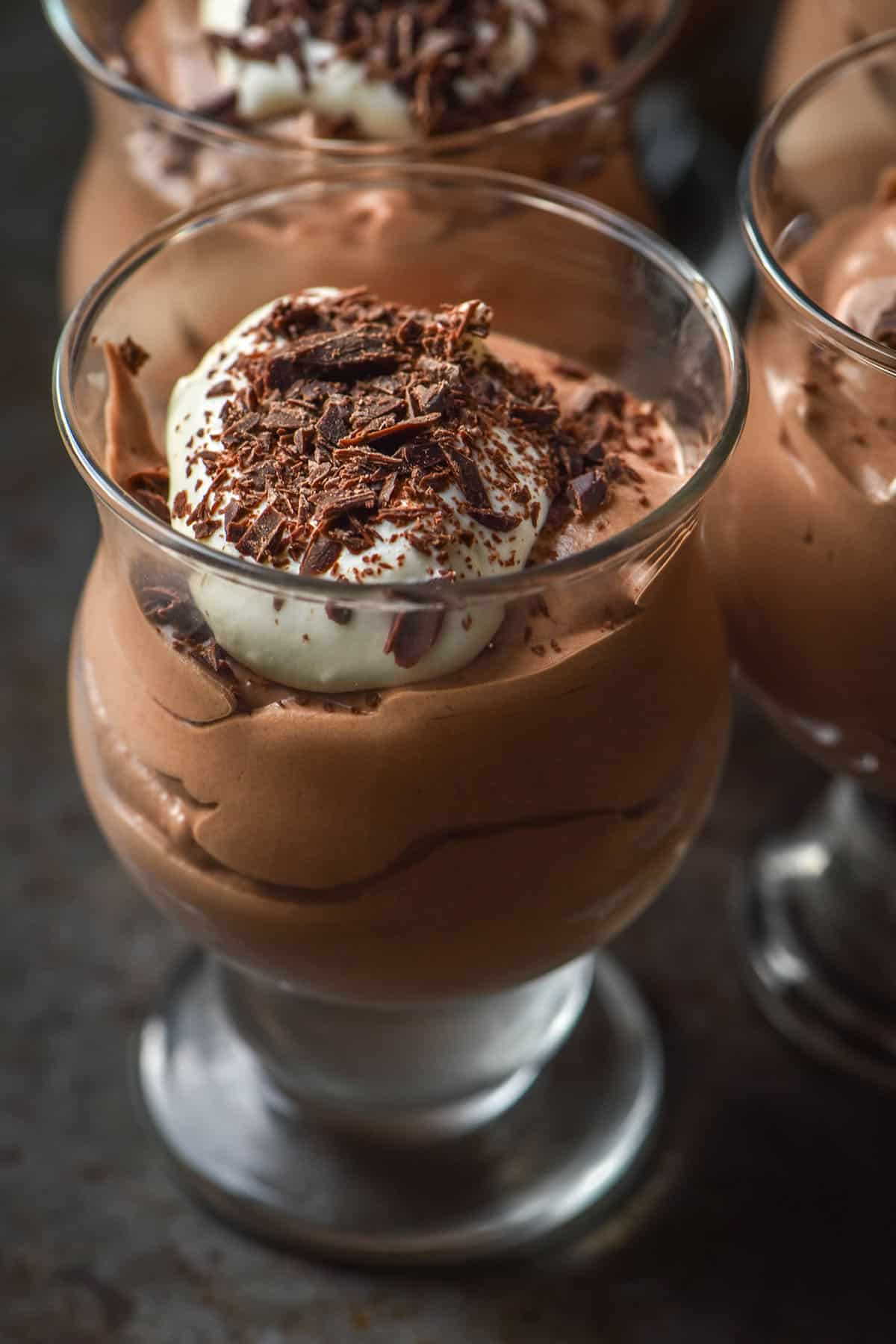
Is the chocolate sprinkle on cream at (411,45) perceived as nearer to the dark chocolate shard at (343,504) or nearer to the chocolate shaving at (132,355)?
the chocolate shaving at (132,355)

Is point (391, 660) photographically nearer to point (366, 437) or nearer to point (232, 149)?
point (366, 437)

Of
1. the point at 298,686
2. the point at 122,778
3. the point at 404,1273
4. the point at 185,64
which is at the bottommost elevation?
the point at 404,1273

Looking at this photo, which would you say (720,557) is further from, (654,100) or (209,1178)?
(654,100)

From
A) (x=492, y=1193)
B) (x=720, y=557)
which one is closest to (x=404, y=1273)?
(x=492, y=1193)

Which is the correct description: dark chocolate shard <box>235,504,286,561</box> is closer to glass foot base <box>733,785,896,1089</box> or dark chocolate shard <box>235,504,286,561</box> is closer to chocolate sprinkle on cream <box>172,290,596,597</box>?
chocolate sprinkle on cream <box>172,290,596,597</box>

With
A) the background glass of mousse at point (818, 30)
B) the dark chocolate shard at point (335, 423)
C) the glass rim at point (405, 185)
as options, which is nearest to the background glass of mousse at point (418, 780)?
the glass rim at point (405, 185)
